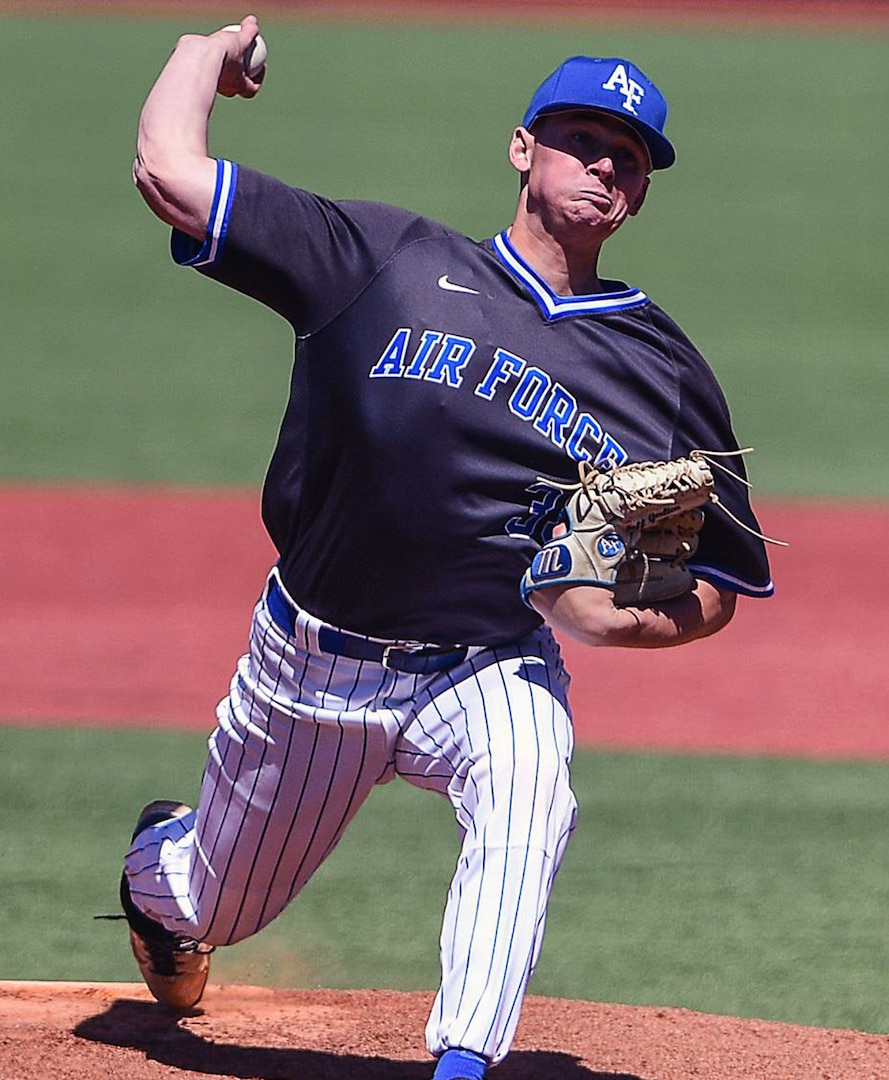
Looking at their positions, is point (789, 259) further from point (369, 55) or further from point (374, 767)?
point (374, 767)

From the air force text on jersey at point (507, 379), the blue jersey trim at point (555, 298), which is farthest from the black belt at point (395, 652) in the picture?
the blue jersey trim at point (555, 298)

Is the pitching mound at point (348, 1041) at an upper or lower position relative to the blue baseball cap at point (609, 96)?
lower

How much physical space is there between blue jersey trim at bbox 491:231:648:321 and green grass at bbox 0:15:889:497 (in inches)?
255

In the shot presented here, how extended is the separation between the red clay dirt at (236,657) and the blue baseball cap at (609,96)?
1.97m

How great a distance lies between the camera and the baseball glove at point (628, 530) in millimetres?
3637

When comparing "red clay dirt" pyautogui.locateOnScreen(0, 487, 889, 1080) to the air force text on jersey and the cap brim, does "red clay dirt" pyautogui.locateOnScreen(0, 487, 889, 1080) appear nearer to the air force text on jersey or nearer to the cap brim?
the air force text on jersey

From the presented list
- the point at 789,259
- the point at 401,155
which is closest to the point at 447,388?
the point at 789,259

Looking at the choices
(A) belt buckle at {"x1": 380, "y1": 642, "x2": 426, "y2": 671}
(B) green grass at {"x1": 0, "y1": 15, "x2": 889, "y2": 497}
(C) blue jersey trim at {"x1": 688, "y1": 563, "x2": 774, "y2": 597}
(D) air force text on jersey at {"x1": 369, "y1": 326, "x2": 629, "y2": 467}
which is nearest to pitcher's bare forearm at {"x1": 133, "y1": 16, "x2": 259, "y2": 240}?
(D) air force text on jersey at {"x1": 369, "y1": 326, "x2": 629, "y2": 467}

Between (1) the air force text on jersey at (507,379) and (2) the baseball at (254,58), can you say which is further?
(2) the baseball at (254,58)

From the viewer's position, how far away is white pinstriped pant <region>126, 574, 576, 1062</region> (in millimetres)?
3584

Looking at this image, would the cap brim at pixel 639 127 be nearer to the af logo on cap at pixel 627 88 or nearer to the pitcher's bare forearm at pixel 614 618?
the af logo on cap at pixel 627 88

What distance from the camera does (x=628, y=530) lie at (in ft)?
12.0

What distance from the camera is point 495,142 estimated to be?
2039 cm

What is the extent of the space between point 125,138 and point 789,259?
24.4 ft
